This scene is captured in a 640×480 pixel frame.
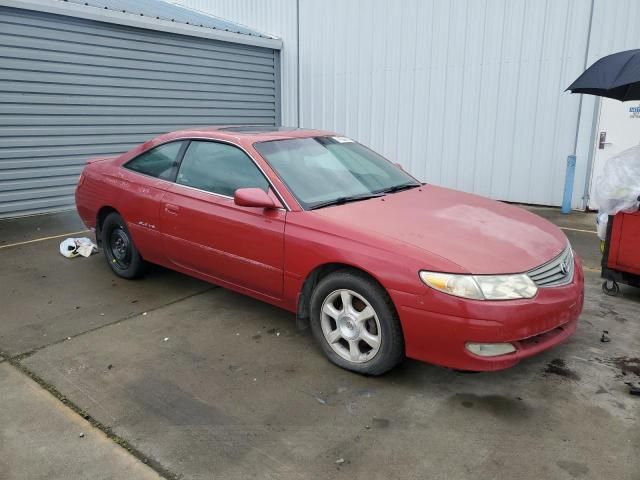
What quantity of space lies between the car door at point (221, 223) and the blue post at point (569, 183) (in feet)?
20.5

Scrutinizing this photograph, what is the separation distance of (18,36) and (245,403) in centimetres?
698

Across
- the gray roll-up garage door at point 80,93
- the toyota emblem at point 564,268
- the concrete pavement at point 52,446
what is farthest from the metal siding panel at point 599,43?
the concrete pavement at point 52,446

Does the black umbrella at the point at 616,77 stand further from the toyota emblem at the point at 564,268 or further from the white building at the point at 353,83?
the white building at the point at 353,83

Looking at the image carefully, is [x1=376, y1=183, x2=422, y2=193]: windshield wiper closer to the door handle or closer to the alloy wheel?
the alloy wheel

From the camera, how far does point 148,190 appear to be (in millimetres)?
4543

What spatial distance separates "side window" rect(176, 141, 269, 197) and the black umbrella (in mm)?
2911

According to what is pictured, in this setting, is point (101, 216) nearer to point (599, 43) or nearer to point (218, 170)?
point (218, 170)

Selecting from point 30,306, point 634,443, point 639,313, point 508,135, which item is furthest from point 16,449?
point 508,135

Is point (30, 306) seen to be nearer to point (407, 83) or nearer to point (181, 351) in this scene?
point (181, 351)

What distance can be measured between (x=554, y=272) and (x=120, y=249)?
3867 millimetres

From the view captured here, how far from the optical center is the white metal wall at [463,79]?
8.18 m

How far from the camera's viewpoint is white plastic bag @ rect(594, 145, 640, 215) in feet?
14.1

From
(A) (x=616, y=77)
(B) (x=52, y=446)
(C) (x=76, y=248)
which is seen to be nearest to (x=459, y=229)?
(A) (x=616, y=77)

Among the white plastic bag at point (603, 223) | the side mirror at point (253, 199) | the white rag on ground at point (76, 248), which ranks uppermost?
the side mirror at point (253, 199)
